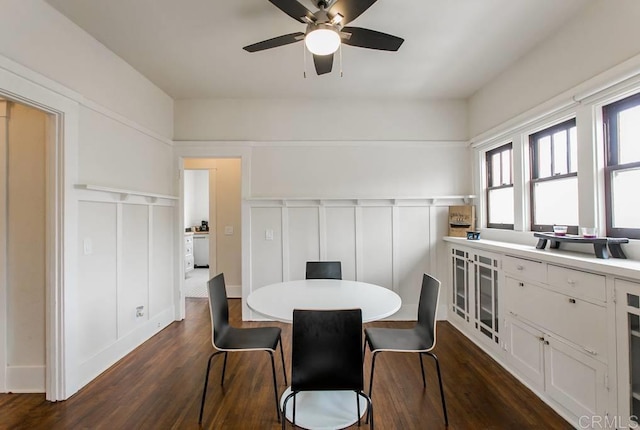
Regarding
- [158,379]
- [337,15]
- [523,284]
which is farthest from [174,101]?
[523,284]

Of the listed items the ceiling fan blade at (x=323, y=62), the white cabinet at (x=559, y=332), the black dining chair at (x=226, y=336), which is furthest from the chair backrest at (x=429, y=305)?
the ceiling fan blade at (x=323, y=62)

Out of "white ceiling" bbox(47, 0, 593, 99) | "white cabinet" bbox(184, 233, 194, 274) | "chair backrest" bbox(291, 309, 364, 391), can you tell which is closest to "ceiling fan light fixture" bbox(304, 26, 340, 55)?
"white ceiling" bbox(47, 0, 593, 99)

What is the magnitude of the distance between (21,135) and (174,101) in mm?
1790

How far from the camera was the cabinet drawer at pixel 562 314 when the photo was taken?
1.67 meters

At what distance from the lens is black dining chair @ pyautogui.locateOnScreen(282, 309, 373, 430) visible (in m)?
1.50

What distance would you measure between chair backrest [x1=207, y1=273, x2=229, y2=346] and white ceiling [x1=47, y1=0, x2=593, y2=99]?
2.01m

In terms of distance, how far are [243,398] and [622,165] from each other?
3.11 metres

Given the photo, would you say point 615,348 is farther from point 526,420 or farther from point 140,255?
point 140,255

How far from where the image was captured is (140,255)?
9.93 ft

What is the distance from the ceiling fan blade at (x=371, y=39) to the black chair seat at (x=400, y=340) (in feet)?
6.62

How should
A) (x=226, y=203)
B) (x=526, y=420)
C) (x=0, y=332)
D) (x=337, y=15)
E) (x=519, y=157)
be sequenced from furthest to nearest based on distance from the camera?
(x=226, y=203) < (x=519, y=157) < (x=0, y=332) < (x=526, y=420) < (x=337, y=15)

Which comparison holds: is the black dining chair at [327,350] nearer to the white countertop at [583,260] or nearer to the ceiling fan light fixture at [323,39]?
the white countertop at [583,260]

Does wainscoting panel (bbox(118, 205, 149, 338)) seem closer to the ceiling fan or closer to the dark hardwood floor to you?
the dark hardwood floor

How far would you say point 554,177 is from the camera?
2502 mm
